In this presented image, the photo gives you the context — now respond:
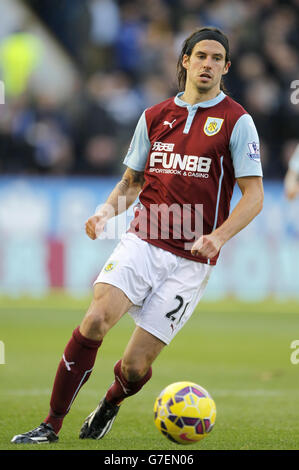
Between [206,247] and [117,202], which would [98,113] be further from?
[206,247]

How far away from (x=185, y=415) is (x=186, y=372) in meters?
3.50

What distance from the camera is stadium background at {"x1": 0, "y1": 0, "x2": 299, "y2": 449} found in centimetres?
1299

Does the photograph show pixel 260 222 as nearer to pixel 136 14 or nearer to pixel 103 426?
pixel 136 14

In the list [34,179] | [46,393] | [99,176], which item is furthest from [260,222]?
[46,393]

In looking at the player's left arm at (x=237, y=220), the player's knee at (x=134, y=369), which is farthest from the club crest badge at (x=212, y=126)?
the player's knee at (x=134, y=369)

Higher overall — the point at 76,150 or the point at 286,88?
the point at 286,88

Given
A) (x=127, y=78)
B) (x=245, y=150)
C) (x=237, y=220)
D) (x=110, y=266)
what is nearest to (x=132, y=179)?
(x=110, y=266)

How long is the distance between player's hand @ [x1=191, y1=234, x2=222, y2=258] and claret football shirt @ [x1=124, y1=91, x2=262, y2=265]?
56cm

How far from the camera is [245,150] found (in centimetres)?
558

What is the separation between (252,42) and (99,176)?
4101 mm

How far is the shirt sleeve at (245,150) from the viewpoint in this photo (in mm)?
5570

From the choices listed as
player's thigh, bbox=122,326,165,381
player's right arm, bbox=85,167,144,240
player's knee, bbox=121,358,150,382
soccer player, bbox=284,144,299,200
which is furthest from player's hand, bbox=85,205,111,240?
soccer player, bbox=284,144,299,200

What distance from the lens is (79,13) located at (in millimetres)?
16734

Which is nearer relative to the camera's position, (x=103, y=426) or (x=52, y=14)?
(x=103, y=426)
